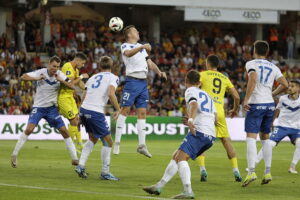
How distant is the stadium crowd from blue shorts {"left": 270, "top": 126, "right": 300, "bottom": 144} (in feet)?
54.9

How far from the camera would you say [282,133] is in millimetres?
18359

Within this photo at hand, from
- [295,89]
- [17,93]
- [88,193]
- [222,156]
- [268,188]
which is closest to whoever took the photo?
[88,193]

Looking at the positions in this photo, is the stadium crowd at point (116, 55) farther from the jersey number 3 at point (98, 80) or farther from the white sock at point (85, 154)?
the jersey number 3 at point (98, 80)

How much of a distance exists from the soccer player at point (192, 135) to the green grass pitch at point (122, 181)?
446 mm

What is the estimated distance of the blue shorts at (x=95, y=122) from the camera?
1502cm

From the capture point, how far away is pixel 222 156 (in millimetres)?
23016

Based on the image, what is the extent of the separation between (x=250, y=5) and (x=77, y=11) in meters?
10.2

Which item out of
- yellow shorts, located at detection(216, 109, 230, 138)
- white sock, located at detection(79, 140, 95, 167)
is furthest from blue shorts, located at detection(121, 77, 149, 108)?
yellow shorts, located at detection(216, 109, 230, 138)

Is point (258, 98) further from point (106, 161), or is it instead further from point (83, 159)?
point (83, 159)

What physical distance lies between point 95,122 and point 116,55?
26352mm

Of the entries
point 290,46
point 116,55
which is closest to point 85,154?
point 116,55

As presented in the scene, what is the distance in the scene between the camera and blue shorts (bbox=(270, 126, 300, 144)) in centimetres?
1817

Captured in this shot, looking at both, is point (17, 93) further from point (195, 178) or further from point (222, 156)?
point (195, 178)

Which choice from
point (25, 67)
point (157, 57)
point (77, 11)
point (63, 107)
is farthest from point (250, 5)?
point (63, 107)
